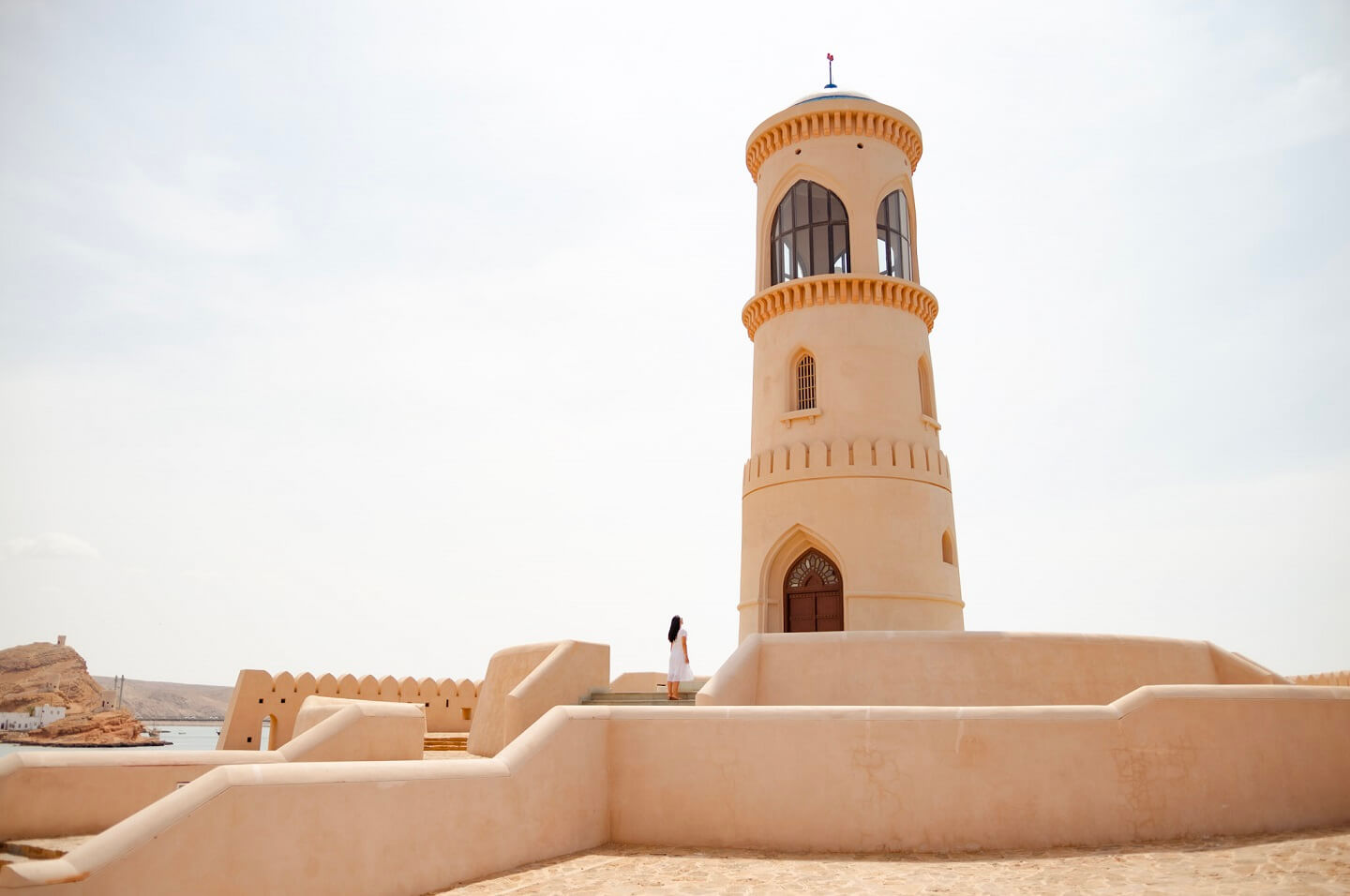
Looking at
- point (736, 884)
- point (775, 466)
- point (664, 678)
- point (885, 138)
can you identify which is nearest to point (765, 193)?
point (885, 138)

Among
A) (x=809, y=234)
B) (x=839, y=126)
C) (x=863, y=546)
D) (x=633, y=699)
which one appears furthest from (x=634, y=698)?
(x=839, y=126)

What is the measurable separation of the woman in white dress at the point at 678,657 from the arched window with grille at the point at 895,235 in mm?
10847

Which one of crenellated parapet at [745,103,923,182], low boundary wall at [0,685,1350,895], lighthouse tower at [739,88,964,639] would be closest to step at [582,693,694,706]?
lighthouse tower at [739,88,964,639]

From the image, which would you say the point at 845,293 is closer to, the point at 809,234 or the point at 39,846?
the point at 809,234

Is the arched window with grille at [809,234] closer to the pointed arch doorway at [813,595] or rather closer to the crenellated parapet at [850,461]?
the crenellated parapet at [850,461]

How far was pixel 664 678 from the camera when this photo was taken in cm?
1922

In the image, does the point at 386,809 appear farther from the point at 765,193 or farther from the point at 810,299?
the point at 765,193

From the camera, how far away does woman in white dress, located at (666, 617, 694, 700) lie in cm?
1532

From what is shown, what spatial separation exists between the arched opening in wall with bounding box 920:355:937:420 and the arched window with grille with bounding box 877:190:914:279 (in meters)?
2.18

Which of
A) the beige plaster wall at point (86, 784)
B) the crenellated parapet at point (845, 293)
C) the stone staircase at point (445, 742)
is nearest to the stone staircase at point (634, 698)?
the stone staircase at point (445, 742)

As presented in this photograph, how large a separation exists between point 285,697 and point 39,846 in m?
10.5

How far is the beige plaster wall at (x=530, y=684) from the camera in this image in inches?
597

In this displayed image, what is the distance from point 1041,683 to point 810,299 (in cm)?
1040

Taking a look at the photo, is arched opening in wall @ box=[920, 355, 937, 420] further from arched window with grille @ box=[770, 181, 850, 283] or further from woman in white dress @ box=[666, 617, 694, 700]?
woman in white dress @ box=[666, 617, 694, 700]
